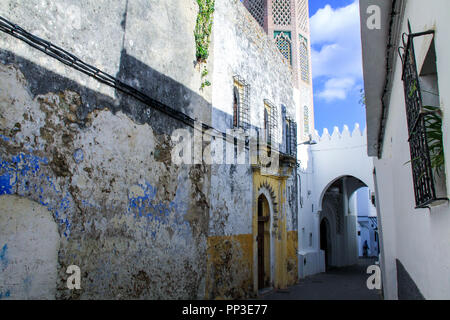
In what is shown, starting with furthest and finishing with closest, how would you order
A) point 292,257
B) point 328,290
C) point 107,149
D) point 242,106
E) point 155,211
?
point 292,257 → point 328,290 → point 242,106 → point 155,211 → point 107,149

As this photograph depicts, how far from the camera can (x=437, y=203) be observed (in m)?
2.11

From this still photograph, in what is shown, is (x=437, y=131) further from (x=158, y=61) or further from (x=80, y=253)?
(x=158, y=61)

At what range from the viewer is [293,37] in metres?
16.9

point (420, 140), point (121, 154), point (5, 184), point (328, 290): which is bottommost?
point (328, 290)

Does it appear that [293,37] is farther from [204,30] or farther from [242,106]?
[204,30]

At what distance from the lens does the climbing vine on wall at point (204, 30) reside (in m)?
7.00

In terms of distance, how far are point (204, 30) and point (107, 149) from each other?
3.63m

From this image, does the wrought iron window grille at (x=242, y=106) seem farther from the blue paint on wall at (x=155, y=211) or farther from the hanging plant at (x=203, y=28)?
the blue paint on wall at (x=155, y=211)

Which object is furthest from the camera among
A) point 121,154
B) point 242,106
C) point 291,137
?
point 291,137

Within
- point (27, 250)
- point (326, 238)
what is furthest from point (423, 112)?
point (326, 238)

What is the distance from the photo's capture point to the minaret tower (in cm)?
1659

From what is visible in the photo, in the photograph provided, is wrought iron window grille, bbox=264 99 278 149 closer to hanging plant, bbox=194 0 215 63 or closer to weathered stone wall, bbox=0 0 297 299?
weathered stone wall, bbox=0 0 297 299

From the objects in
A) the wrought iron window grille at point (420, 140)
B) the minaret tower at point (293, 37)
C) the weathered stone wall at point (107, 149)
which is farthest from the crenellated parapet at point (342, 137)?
the wrought iron window grille at point (420, 140)

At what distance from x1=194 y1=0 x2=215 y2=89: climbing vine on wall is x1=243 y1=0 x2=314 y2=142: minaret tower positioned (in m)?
9.56
